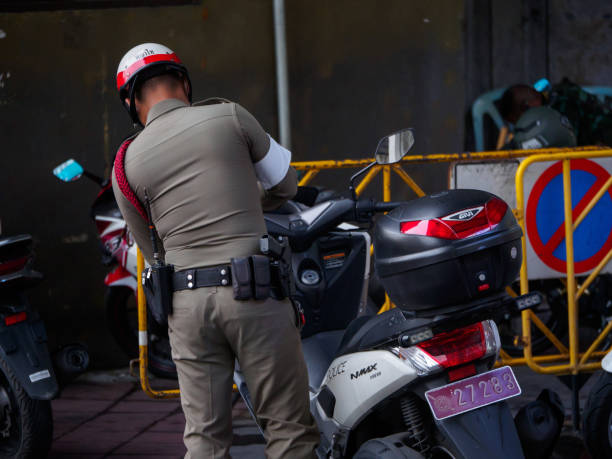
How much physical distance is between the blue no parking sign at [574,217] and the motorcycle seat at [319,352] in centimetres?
128

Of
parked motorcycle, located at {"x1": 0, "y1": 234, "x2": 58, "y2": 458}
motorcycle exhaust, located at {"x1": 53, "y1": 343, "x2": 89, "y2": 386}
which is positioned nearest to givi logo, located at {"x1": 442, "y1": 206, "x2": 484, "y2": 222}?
parked motorcycle, located at {"x1": 0, "y1": 234, "x2": 58, "y2": 458}

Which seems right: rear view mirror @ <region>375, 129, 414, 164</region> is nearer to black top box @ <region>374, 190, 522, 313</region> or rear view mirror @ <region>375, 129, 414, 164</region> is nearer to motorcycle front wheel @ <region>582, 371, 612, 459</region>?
black top box @ <region>374, 190, 522, 313</region>

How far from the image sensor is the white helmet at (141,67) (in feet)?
9.61

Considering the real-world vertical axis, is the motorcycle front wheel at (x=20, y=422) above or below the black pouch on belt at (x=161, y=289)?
below

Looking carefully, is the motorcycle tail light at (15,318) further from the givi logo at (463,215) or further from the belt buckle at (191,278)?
the givi logo at (463,215)

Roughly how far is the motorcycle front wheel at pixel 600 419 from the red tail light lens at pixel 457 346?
1.07 metres

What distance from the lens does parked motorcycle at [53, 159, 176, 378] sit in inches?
205

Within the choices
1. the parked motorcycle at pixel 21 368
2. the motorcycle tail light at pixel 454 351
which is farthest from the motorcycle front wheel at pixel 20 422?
the motorcycle tail light at pixel 454 351

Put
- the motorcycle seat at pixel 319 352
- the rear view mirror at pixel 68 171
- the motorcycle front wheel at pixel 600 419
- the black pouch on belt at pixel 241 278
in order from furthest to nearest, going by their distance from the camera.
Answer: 1. the rear view mirror at pixel 68 171
2. the motorcycle front wheel at pixel 600 419
3. the motorcycle seat at pixel 319 352
4. the black pouch on belt at pixel 241 278

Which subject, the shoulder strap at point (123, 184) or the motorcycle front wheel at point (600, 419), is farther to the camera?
the motorcycle front wheel at point (600, 419)

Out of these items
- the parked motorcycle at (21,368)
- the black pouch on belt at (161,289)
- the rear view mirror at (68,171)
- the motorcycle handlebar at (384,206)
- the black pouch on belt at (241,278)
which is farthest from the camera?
the rear view mirror at (68,171)

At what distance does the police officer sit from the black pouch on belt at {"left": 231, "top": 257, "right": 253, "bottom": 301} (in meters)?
0.04

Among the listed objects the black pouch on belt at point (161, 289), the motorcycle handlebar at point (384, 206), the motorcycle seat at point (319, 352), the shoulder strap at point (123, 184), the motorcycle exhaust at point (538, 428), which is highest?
the shoulder strap at point (123, 184)

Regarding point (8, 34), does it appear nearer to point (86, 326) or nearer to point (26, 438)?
point (86, 326)
